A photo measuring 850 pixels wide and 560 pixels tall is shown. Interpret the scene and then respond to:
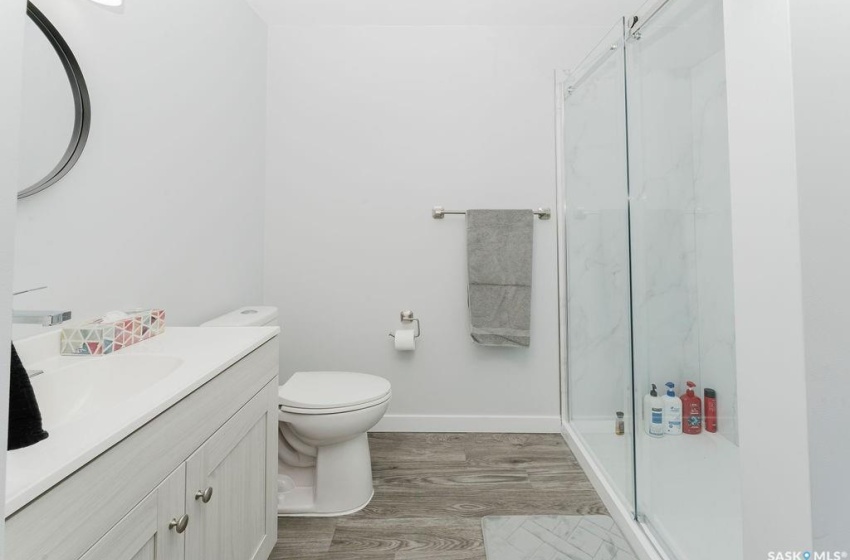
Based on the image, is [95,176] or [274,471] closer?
[95,176]

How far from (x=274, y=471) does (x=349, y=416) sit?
320mm

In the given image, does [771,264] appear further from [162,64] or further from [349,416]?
[162,64]

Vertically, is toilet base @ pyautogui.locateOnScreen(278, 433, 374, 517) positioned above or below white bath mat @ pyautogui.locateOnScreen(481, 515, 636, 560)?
above

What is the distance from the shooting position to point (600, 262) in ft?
6.11

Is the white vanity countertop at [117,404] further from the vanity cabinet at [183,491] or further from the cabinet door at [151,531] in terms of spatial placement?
the cabinet door at [151,531]

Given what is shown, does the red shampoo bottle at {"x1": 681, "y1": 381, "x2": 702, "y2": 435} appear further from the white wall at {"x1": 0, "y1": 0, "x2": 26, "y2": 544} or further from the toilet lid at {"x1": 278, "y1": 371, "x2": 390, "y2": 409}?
the white wall at {"x1": 0, "y1": 0, "x2": 26, "y2": 544}

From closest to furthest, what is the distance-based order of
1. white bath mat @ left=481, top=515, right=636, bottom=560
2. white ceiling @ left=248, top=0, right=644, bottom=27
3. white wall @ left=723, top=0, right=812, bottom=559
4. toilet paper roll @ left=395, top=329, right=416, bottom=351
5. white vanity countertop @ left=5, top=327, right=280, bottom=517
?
white vanity countertop @ left=5, top=327, right=280, bottom=517, white wall @ left=723, top=0, right=812, bottom=559, white bath mat @ left=481, top=515, right=636, bottom=560, white ceiling @ left=248, top=0, right=644, bottom=27, toilet paper roll @ left=395, top=329, right=416, bottom=351

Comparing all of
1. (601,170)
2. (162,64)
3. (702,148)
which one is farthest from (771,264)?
(162,64)

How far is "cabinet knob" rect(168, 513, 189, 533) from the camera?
30.5 inches

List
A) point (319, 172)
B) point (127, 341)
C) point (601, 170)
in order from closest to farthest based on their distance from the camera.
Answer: point (127, 341)
point (601, 170)
point (319, 172)

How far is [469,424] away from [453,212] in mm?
1161

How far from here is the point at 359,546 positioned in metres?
1.42

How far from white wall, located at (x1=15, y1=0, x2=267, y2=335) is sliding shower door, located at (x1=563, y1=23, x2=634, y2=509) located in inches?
64.9

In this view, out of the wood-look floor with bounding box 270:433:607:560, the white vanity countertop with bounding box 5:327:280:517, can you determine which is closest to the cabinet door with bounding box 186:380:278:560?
the white vanity countertop with bounding box 5:327:280:517
